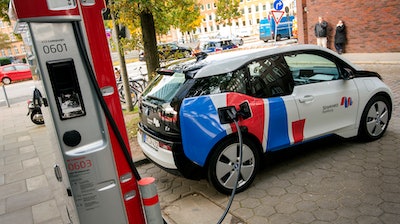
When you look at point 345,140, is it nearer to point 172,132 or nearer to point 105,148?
point 172,132

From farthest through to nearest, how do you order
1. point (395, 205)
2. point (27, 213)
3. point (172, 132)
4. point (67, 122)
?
point (27, 213), point (172, 132), point (395, 205), point (67, 122)

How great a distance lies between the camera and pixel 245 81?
380 centimetres

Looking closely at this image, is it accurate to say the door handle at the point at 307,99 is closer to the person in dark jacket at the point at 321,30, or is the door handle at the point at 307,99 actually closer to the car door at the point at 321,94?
the car door at the point at 321,94

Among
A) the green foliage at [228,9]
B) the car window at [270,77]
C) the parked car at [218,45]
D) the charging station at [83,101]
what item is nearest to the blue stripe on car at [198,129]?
the car window at [270,77]

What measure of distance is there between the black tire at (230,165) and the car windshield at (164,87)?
2.74 feet

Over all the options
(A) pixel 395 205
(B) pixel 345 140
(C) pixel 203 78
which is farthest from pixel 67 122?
(B) pixel 345 140

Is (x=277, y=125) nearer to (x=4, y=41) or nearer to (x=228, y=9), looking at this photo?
(x=228, y=9)

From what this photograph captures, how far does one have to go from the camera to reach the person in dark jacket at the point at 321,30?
15.8 meters

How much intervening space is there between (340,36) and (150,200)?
15.6m

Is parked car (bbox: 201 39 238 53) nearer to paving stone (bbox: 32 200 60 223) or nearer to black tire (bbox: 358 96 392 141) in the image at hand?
black tire (bbox: 358 96 392 141)

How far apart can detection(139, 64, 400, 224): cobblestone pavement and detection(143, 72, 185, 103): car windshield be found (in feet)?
4.11

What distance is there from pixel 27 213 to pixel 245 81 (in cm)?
321

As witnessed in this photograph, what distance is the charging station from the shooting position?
67.7 inches

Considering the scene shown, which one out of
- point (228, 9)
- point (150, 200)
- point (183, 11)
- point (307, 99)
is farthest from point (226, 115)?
point (228, 9)
